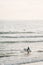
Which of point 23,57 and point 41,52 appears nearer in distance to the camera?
point 23,57

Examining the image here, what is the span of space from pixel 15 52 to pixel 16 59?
702mm

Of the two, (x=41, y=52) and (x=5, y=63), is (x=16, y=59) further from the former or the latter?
(x=41, y=52)

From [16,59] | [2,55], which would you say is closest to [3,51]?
[2,55]

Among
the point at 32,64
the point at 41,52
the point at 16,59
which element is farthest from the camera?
the point at 41,52

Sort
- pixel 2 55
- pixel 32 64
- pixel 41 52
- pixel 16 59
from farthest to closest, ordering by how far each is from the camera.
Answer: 1. pixel 41 52
2. pixel 2 55
3. pixel 16 59
4. pixel 32 64

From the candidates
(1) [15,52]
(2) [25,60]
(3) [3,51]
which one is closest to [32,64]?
(2) [25,60]

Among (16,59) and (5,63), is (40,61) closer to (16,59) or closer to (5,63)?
(16,59)

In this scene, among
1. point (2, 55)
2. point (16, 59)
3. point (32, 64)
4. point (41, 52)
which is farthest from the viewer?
point (41, 52)

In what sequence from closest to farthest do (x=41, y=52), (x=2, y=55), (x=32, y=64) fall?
(x=32, y=64) < (x=2, y=55) < (x=41, y=52)

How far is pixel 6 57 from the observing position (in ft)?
17.3

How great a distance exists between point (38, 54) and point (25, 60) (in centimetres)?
77

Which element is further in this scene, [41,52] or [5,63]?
[41,52]

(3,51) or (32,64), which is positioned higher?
(3,51)

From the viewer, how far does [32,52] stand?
5.82m
